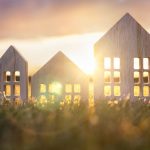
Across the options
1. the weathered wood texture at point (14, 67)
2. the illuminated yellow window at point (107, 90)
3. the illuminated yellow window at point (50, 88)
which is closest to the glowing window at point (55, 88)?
the illuminated yellow window at point (50, 88)

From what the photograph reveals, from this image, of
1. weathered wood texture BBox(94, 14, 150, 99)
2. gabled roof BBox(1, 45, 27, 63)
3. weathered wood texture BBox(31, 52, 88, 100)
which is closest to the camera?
weathered wood texture BBox(94, 14, 150, 99)

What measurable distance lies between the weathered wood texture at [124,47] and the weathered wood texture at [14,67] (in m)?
2.16

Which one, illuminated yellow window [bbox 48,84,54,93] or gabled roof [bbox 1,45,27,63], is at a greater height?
gabled roof [bbox 1,45,27,63]

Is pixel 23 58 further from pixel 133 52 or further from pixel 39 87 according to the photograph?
pixel 133 52

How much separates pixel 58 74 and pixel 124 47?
6.17 ft

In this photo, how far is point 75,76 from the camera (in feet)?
41.3

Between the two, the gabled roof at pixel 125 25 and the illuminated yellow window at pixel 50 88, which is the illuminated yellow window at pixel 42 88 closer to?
the illuminated yellow window at pixel 50 88

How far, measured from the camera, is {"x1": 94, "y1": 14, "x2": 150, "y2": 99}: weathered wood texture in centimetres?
1180

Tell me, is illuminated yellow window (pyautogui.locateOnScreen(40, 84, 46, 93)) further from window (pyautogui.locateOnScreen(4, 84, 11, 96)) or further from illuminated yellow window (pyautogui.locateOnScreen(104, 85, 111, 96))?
illuminated yellow window (pyautogui.locateOnScreen(104, 85, 111, 96))

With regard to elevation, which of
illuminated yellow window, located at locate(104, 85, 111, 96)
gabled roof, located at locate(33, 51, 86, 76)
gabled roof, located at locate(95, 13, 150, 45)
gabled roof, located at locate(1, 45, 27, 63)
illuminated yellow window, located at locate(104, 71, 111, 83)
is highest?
gabled roof, located at locate(95, 13, 150, 45)

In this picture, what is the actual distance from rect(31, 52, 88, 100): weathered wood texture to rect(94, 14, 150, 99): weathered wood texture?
3.00 ft

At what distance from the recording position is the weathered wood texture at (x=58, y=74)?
41.2 feet

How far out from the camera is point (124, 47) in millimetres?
12117

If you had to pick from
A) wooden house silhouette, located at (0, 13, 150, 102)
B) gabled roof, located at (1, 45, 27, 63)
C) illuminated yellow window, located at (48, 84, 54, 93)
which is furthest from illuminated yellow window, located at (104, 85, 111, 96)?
gabled roof, located at (1, 45, 27, 63)
